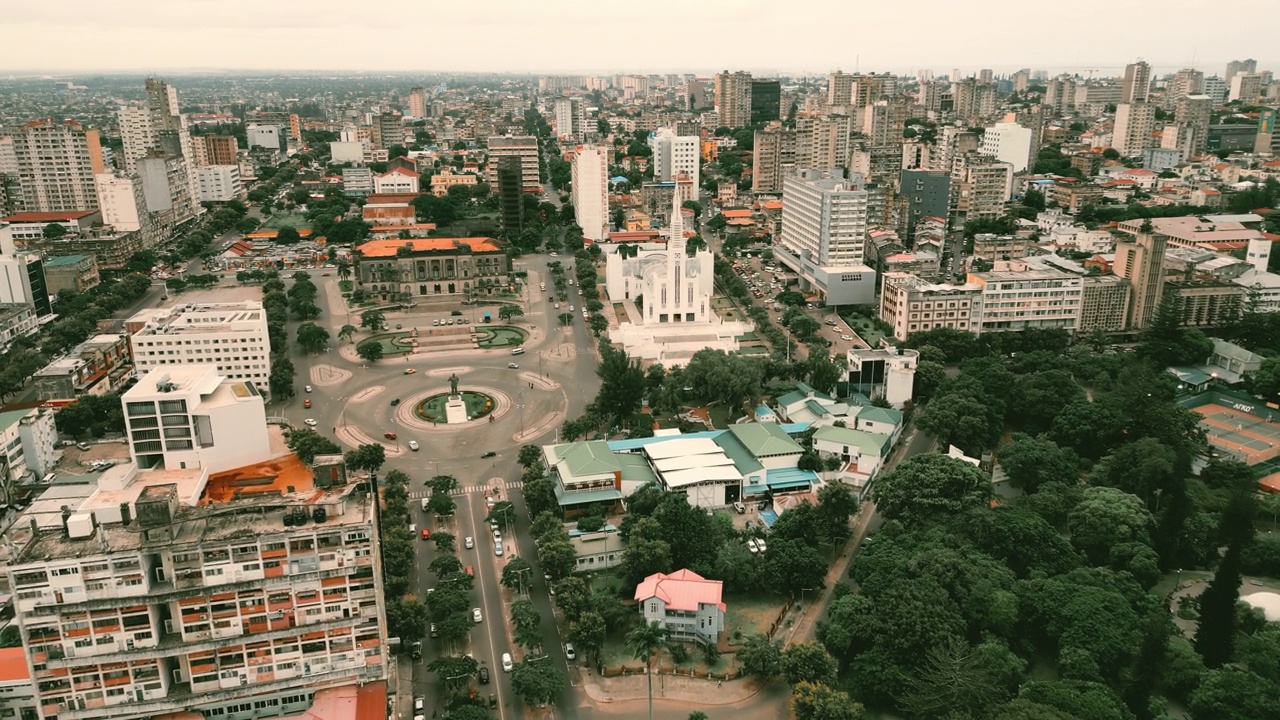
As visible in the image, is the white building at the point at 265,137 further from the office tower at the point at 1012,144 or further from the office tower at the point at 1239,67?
the office tower at the point at 1239,67

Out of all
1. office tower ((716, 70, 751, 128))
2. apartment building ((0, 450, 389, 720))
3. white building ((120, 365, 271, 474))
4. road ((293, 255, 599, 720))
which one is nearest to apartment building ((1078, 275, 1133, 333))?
road ((293, 255, 599, 720))

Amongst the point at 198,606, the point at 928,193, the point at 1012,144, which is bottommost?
the point at 198,606

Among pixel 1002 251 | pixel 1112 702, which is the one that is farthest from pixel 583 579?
pixel 1002 251

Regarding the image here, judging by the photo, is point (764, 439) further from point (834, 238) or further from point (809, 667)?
point (834, 238)

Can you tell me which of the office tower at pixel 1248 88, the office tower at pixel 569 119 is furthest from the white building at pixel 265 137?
the office tower at pixel 1248 88

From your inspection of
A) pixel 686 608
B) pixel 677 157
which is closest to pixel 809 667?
pixel 686 608

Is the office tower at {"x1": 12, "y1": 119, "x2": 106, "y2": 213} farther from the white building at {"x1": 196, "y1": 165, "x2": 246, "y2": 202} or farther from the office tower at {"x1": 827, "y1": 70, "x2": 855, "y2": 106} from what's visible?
the office tower at {"x1": 827, "y1": 70, "x2": 855, "y2": 106}
